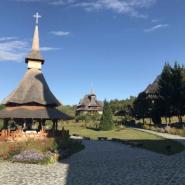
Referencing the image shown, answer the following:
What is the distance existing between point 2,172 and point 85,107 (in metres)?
76.4

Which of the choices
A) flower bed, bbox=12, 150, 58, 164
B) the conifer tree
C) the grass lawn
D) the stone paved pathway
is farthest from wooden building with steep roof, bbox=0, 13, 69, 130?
the conifer tree

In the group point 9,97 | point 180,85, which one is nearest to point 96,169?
point 9,97

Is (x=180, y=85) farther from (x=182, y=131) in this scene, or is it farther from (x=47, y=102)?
(x=47, y=102)

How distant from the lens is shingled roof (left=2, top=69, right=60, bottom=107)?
2923 centimetres

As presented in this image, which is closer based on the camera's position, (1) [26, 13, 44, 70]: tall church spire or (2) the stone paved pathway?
(2) the stone paved pathway

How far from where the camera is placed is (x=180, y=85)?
5281cm

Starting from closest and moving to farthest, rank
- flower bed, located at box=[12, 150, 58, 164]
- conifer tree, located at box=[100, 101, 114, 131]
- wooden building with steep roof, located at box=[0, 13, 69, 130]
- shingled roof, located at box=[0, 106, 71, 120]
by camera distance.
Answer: flower bed, located at box=[12, 150, 58, 164], shingled roof, located at box=[0, 106, 71, 120], wooden building with steep roof, located at box=[0, 13, 69, 130], conifer tree, located at box=[100, 101, 114, 131]

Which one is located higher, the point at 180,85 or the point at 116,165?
the point at 180,85

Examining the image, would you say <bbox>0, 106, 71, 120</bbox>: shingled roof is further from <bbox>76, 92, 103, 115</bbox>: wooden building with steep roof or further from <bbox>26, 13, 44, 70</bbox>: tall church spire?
<bbox>76, 92, 103, 115</bbox>: wooden building with steep roof

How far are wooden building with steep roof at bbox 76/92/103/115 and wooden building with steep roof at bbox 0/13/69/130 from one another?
197ft

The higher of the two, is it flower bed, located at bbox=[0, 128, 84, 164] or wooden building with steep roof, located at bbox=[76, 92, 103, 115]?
wooden building with steep roof, located at bbox=[76, 92, 103, 115]

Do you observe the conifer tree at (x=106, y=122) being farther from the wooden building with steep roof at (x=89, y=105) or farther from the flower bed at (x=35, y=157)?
the wooden building with steep roof at (x=89, y=105)

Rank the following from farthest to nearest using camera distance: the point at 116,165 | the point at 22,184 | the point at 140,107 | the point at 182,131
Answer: the point at 140,107
the point at 182,131
the point at 116,165
the point at 22,184

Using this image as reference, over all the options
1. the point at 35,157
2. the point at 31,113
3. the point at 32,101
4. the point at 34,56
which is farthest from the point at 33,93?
the point at 35,157
